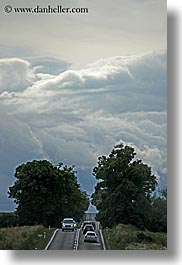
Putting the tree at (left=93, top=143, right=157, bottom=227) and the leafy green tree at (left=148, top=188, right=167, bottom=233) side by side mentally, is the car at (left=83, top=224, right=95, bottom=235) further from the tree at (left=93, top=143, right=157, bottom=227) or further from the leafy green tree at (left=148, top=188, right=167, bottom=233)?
the leafy green tree at (left=148, top=188, right=167, bottom=233)

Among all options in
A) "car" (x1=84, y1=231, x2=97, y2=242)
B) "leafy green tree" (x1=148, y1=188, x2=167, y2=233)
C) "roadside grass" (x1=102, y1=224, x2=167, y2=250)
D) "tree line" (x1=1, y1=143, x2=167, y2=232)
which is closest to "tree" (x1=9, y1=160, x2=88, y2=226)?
"tree line" (x1=1, y1=143, x2=167, y2=232)

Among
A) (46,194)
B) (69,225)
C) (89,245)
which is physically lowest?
(89,245)

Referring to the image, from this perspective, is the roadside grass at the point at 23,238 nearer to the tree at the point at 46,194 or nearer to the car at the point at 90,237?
the tree at the point at 46,194

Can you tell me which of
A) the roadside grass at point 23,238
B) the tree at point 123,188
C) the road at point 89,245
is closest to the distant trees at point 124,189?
the tree at point 123,188

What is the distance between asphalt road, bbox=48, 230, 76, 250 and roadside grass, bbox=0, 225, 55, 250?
4 cm

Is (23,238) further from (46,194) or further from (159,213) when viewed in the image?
(159,213)

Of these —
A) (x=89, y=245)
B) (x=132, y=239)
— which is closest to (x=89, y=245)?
(x=89, y=245)

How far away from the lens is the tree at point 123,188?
13.2ft

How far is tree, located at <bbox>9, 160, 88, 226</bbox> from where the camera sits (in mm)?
4022

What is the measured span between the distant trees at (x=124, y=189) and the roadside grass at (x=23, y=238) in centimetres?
34

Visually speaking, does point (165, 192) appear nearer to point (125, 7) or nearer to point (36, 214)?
point (36, 214)

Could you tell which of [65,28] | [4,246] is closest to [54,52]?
[65,28]

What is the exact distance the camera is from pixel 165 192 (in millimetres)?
3943

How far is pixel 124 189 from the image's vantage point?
4059mm
